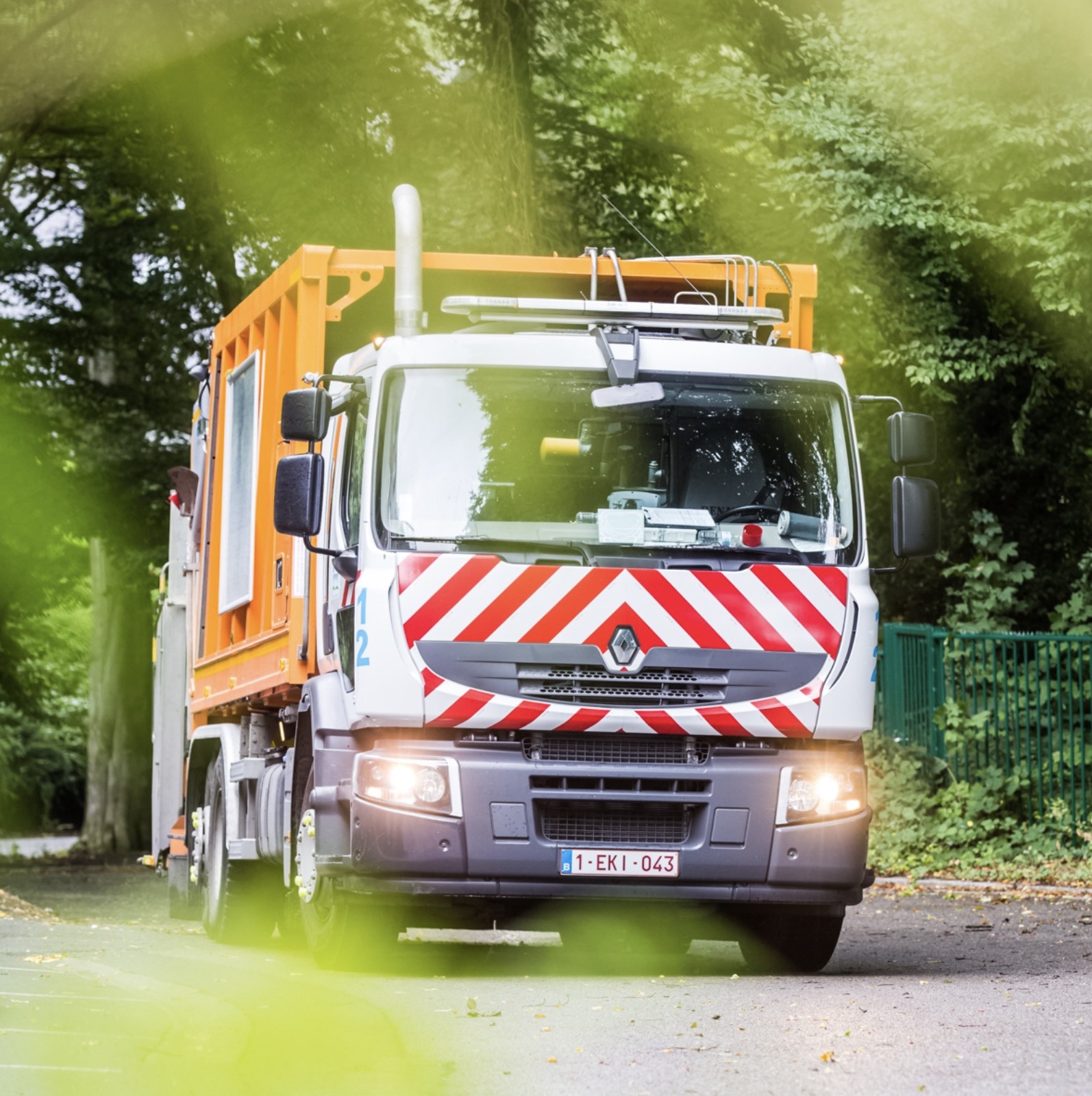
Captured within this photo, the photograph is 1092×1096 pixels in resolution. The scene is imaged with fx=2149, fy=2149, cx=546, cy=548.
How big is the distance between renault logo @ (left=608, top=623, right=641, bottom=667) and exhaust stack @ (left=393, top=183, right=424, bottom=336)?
6.04 ft

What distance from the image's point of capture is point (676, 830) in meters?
9.39

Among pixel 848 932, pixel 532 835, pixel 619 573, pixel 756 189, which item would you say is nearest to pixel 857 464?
pixel 619 573

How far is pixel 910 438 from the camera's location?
9.87 metres

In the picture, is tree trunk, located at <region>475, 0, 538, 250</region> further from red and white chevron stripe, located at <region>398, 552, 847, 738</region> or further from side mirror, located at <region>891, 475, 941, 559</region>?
red and white chevron stripe, located at <region>398, 552, 847, 738</region>

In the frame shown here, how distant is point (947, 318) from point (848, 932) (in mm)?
7496

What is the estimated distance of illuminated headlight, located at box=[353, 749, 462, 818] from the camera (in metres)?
9.20

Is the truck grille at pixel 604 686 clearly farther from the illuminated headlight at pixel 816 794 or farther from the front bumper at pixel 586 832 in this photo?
the illuminated headlight at pixel 816 794

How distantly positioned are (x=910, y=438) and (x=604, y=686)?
1.90 meters

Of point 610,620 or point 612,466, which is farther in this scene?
point 612,466

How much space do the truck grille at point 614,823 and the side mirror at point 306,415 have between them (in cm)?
192

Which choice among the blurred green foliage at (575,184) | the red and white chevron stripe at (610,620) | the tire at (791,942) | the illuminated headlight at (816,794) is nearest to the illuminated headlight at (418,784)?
the red and white chevron stripe at (610,620)

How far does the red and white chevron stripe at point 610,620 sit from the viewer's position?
9.17 meters

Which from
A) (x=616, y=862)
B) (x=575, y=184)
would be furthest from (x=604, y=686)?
(x=575, y=184)

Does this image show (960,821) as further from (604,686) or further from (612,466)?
(604,686)
